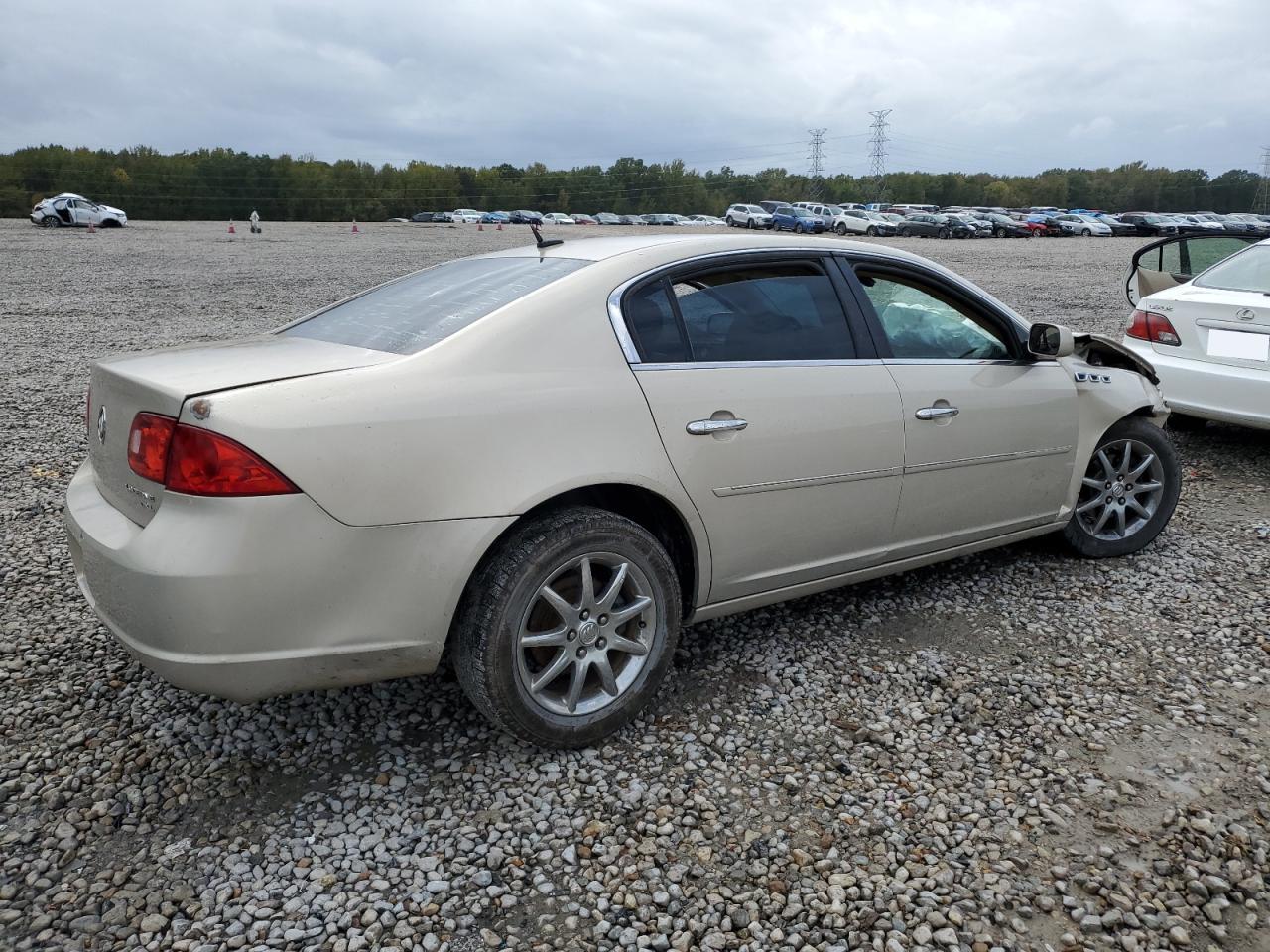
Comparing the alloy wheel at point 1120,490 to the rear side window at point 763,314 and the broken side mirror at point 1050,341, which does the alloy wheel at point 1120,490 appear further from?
→ the rear side window at point 763,314

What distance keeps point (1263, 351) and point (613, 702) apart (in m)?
4.85

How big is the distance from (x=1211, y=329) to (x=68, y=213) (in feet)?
143

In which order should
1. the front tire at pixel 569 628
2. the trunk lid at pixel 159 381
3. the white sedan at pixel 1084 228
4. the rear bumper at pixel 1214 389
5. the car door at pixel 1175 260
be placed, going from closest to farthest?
the trunk lid at pixel 159 381 < the front tire at pixel 569 628 < the rear bumper at pixel 1214 389 < the car door at pixel 1175 260 < the white sedan at pixel 1084 228

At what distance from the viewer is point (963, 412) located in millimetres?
3658

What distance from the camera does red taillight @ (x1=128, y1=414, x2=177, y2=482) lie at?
2428mm

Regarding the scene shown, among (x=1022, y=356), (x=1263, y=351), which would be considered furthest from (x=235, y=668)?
(x=1263, y=351)

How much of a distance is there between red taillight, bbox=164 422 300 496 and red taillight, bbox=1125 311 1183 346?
578 centimetres

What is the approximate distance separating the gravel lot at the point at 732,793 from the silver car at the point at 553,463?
12.9 inches

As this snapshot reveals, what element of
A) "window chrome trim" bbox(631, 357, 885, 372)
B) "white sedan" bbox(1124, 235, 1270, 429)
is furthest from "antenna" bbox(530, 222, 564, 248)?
"white sedan" bbox(1124, 235, 1270, 429)

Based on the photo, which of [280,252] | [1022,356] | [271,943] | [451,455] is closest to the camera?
[271,943]

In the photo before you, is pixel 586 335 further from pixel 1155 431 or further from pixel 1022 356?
pixel 1155 431

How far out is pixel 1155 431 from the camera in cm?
446

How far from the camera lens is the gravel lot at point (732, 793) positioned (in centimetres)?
223

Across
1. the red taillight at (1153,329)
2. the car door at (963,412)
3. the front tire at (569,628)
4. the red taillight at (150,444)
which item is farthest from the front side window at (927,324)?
the red taillight at (1153,329)
